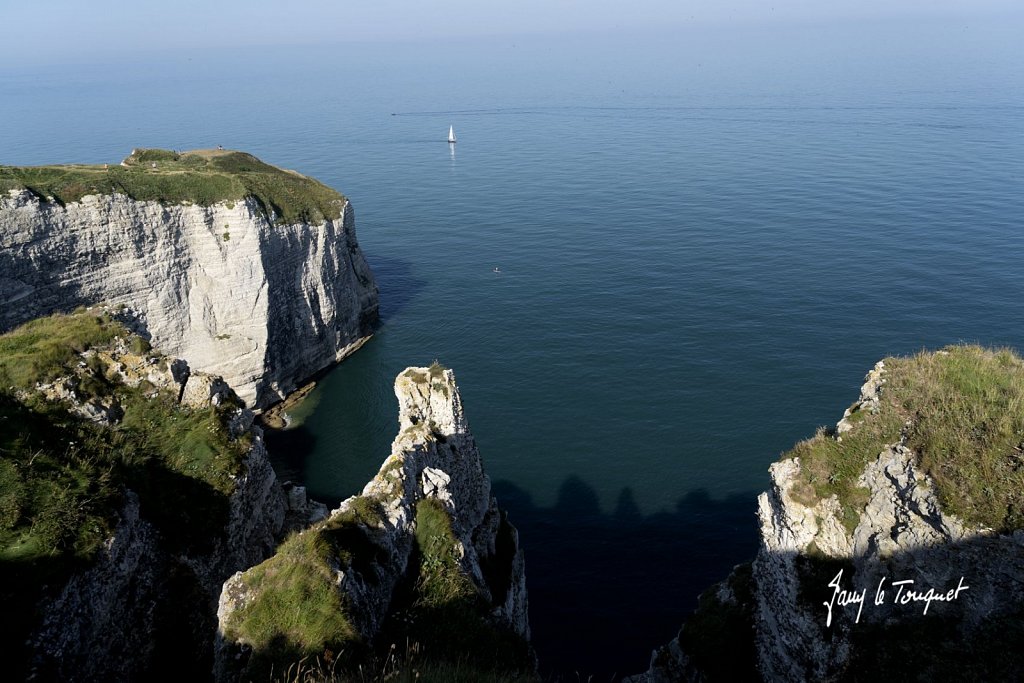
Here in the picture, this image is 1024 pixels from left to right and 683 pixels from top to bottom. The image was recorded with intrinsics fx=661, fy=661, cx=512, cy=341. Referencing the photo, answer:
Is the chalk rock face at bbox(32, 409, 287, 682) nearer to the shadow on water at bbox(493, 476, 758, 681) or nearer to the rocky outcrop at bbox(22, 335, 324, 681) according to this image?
the rocky outcrop at bbox(22, 335, 324, 681)

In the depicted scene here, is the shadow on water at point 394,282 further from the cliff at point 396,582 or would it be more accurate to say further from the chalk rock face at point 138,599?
the chalk rock face at point 138,599

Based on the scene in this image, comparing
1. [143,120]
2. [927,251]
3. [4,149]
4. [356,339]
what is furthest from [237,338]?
[143,120]

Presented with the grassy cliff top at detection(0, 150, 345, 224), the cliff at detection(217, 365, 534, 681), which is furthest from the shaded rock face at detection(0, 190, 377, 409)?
the cliff at detection(217, 365, 534, 681)

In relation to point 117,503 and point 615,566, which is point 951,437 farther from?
point 117,503

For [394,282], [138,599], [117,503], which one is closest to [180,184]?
[394,282]

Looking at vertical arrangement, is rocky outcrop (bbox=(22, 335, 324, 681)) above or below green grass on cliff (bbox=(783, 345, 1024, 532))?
below

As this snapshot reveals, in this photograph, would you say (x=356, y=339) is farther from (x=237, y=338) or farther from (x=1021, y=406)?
(x=1021, y=406)
